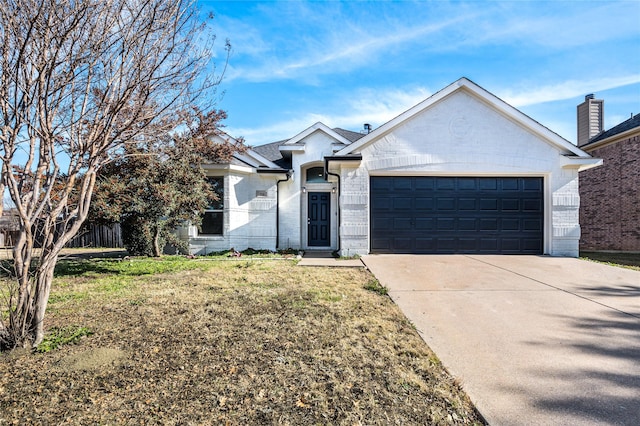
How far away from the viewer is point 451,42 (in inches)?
352

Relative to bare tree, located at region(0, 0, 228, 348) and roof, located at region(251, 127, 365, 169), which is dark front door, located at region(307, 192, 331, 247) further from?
bare tree, located at region(0, 0, 228, 348)

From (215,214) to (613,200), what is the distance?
17255 mm

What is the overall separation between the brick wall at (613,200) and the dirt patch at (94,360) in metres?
18.4

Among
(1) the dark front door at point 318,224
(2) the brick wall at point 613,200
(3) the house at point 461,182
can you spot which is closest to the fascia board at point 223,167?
(1) the dark front door at point 318,224

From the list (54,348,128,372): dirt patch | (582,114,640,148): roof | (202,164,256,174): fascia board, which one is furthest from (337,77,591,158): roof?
(54,348,128,372): dirt patch

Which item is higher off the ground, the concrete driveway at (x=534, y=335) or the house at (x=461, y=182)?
the house at (x=461, y=182)

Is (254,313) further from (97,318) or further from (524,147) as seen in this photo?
(524,147)

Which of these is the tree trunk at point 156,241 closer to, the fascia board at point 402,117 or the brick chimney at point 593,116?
the fascia board at point 402,117

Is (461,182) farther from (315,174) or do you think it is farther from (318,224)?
(315,174)

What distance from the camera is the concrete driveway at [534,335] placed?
2463 mm

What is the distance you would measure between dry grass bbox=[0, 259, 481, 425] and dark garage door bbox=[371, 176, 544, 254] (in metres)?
5.11

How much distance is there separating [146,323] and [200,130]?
199 inches

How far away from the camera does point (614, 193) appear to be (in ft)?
47.4

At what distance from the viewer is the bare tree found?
3045 mm
